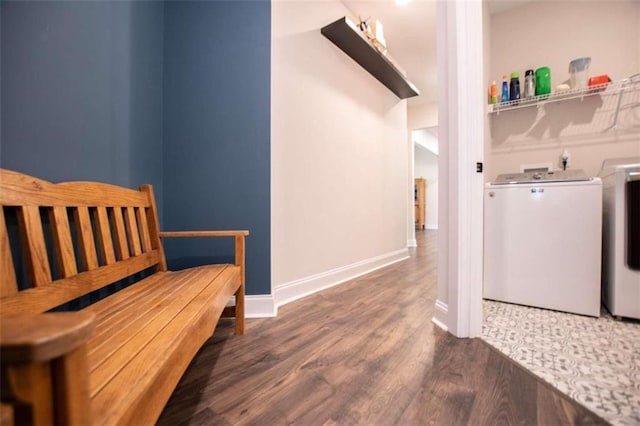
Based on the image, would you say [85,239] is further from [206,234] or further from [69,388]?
[69,388]

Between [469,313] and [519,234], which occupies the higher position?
[519,234]

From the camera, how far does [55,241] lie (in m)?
0.81

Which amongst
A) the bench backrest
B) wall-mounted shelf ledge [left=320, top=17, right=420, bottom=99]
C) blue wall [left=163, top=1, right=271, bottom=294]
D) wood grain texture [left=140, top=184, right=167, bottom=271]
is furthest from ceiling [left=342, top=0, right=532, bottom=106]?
the bench backrest

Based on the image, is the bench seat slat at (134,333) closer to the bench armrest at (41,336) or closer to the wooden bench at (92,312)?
the wooden bench at (92,312)

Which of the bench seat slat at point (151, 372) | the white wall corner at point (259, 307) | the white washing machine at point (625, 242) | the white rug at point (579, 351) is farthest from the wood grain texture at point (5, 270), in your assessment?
the white washing machine at point (625, 242)

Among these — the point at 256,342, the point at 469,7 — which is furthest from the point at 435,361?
the point at 469,7

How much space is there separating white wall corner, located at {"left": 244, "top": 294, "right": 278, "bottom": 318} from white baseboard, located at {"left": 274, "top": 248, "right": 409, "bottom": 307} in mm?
139

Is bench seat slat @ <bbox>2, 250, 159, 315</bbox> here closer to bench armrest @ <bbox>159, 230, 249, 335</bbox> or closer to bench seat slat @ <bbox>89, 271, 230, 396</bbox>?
bench seat slat @ <bbox>89, 271, 230, 396</bbox>

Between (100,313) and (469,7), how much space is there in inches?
78.3

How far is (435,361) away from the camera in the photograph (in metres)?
1.12

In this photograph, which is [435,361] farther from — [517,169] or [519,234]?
[517,169]

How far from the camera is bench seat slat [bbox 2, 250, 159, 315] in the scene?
650 millimetres

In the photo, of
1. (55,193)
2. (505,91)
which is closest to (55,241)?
(55,193)

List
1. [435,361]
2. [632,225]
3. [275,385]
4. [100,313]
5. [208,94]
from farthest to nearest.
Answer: [208,94] < [632,225] < [435,361] < [275,385] < [100,313]
